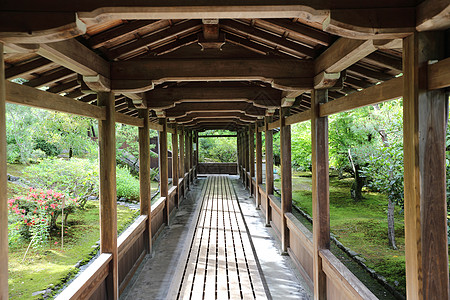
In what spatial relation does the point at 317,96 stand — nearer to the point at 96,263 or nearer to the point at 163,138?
the point at 96,263

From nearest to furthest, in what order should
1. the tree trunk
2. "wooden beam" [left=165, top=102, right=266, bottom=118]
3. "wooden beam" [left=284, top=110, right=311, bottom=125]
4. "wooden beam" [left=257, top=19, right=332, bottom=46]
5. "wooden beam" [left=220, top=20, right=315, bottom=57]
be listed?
"wooden beam" [left=257, top=19, right=332, bottom=46] → "wooden beam" [left=220, top=20, right=315, bottom=57] → "wooden beam" [left=284, top=110, right=311, bottom=125] → the tree trunk → "wooden beam" [left=165, top=102, right=266, bottom=118]

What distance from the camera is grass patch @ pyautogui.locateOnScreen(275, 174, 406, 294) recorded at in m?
5.02

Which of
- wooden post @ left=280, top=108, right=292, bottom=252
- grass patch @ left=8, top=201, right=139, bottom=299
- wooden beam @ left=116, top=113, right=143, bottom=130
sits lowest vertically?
grass patch @ left=8, top=201, right=139, bottom=299

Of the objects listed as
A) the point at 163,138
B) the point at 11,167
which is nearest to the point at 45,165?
the point at 163,138

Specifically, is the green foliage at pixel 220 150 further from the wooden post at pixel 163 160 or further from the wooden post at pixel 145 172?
the wooden post at pixel 145 172

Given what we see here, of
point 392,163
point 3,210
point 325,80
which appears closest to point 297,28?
point 325,80

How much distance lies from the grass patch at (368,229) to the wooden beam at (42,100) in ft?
15.1

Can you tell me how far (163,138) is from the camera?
7684 mm

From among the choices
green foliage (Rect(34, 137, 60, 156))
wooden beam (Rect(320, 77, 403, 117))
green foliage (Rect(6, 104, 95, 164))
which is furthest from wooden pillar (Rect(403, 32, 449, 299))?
Answer: green foliage (Rect(34, 137, 60, 156))

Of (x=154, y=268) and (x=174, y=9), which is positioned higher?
(x=174, y=9)

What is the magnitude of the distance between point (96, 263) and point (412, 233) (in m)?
3.22

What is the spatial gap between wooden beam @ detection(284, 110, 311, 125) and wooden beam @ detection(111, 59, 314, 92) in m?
0.63

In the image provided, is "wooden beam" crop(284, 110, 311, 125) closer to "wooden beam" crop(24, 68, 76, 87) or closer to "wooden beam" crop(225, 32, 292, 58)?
"wooden beam" crop(225, 32, 292, 58)

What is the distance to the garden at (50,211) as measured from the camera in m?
4.99
